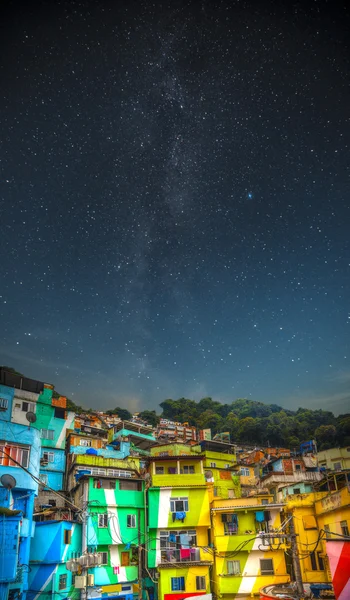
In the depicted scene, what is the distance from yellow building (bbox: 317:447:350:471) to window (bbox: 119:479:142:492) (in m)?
34.3

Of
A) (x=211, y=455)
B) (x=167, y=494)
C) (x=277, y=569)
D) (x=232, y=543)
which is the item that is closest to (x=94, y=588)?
(x=167, y=494)

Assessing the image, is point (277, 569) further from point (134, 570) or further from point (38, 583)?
point (38, 583)

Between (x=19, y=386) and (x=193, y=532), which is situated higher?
(x=19, y=386)

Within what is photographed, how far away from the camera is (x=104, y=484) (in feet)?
115

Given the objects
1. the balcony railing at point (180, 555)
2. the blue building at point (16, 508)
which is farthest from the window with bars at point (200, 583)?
the blue building at point (16, 508)

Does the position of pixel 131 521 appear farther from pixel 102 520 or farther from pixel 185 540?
pixel 185 540

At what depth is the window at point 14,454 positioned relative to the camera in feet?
87.0

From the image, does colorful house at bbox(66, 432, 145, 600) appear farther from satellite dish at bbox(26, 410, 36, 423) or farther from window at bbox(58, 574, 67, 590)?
satellite dish at bbox(26, 410, 36, 423)

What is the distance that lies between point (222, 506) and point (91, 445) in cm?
1634

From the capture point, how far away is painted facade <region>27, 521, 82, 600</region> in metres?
28.3

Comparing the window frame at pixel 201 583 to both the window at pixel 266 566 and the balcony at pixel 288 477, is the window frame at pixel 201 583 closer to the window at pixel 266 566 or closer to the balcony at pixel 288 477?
the window at pixel 266 566

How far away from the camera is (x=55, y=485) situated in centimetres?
4038

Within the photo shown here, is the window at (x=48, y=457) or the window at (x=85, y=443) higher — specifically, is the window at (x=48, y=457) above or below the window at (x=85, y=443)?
below

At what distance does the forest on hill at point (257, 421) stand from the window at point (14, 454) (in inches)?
904
